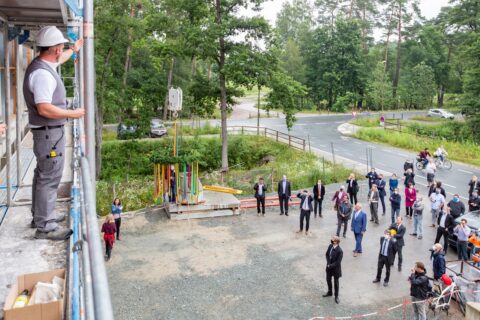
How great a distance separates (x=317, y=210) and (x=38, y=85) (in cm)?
1615

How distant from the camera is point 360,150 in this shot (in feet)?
105

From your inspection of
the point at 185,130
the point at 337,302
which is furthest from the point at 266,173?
the point at 185,130

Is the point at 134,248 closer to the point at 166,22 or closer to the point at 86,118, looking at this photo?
the point at 86,118

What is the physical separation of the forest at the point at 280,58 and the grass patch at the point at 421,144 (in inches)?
258

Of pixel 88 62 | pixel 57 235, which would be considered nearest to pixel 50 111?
pixel 88 62

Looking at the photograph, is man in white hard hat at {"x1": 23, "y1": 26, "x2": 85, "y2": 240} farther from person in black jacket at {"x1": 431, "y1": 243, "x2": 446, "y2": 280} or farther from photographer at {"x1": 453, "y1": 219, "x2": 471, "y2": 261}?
photographer at {"x1": 453, "y1": 219, "x2": 471, "y2": 261}

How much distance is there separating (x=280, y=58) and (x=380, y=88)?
44.8ft

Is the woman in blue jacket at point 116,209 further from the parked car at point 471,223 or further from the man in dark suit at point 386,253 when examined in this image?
the parked car at point 471,223

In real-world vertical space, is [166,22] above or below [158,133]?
above

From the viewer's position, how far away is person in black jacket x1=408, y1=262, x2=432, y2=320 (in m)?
10.0

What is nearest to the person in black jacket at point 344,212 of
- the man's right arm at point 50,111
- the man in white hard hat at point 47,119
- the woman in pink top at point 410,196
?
the woman in pink top at point 410,196

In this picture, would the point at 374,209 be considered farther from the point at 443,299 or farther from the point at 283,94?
the point at 283,94

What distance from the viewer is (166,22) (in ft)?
85.8

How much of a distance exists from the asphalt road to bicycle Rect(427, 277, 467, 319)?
10.7 metres
